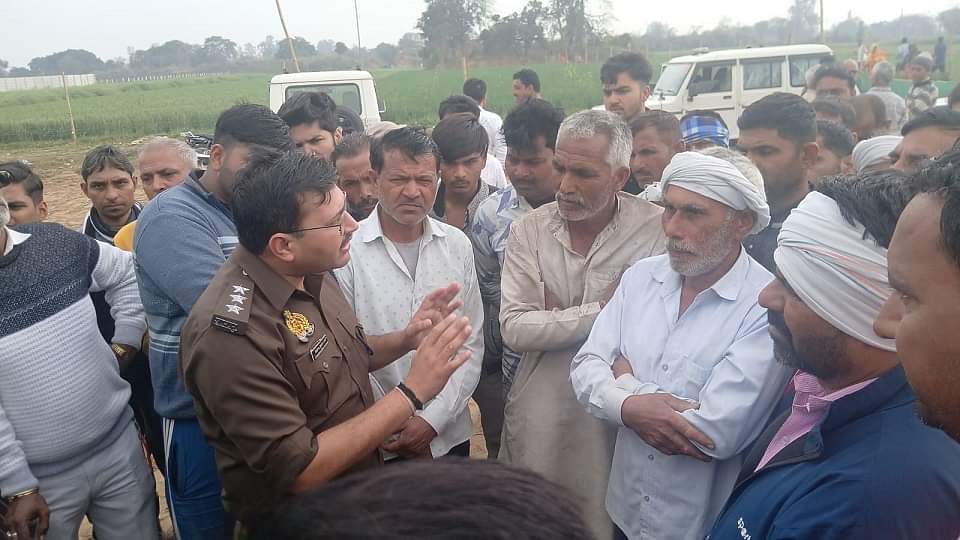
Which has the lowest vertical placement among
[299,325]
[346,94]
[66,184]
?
[66,184]

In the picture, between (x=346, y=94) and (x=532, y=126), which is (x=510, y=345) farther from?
(x=346, y=94)

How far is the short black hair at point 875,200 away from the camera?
1.52 metres

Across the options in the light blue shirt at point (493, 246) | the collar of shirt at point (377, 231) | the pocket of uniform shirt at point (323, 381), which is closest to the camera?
the pocket of uniform shirt at point (323, 381)

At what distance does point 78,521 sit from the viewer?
2584mm

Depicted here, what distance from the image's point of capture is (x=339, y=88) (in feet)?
35.3

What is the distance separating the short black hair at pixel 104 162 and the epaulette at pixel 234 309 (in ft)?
8.70

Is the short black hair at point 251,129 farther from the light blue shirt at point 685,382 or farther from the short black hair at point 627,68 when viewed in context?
the short black hair at point 627,68

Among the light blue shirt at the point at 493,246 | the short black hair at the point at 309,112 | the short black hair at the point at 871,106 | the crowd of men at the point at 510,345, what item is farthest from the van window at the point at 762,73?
the light blue shirt at the point at 493,246

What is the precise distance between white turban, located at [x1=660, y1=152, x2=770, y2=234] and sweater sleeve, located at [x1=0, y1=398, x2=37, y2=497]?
2.46m

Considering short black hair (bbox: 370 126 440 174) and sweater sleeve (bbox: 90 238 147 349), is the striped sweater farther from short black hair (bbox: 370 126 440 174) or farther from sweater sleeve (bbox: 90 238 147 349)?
short black hair (bbox: 370 126 440 174)

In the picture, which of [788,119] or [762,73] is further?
[762,73]

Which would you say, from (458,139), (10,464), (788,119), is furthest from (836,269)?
(10,464)

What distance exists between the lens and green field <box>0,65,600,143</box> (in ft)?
83.5

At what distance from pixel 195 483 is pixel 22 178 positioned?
7.56 feet
